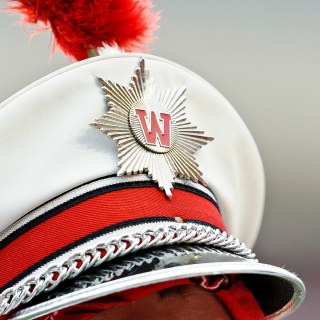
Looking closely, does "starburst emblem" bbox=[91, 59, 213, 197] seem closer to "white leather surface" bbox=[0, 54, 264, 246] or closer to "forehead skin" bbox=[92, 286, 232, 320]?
"white leather surface" bbox=[0, 54, 264, 246]

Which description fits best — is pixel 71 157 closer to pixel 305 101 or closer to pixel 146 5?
pixel 146 5

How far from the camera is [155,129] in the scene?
0.90 metres

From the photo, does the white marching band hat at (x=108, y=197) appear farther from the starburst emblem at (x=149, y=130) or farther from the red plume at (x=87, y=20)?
the red plume at (x=87, y=20)

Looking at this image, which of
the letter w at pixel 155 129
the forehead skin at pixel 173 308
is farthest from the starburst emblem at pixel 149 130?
the forehead skin at pixel 173 308

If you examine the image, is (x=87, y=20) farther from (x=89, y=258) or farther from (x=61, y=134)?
(x=89, y=258)

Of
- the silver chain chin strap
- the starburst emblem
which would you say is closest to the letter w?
the starburst emblem

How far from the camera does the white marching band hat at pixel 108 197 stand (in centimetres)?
77

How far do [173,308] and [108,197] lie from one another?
16 centimetres

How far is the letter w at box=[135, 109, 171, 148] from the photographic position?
885 millimetres

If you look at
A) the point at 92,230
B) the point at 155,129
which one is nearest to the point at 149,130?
the point at 155,129

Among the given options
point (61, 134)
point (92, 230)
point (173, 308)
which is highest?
point (61, 134)

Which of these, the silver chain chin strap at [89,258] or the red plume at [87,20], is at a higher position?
the red plume at [87,20]

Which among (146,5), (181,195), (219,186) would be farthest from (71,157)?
(146,5)

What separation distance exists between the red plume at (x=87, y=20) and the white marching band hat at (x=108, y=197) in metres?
0.13
